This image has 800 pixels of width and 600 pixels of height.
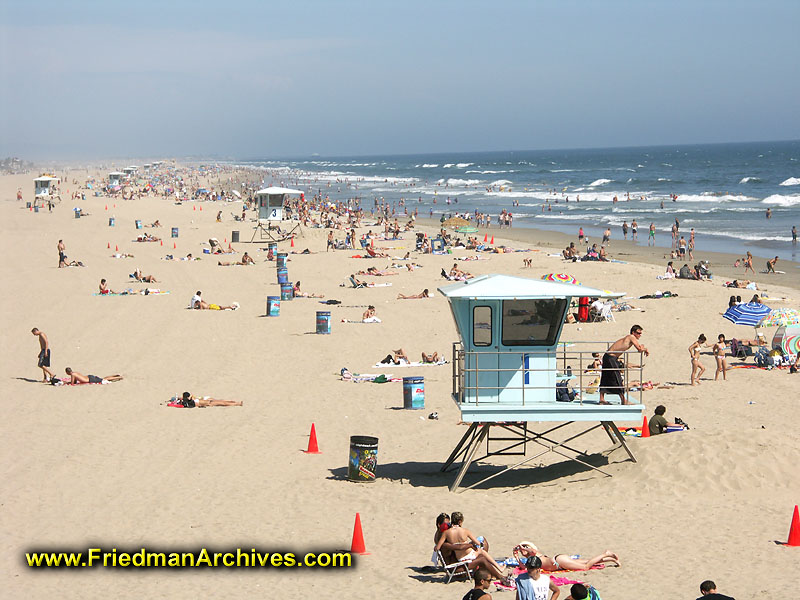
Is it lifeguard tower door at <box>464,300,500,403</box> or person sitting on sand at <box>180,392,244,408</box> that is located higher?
lifeguard tower door at <box>464,300,500,403</box>

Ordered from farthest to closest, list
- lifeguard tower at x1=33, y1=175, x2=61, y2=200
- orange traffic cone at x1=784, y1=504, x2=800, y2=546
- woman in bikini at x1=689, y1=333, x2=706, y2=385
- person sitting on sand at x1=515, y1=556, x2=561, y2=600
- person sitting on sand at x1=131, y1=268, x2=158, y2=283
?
lifeguard tower at x1=33, y1=175, x2=61, y2=200
person sitting on sand at x1=131, y1=268, x2=158, y2=283
woman in bikini at x1=689, y1=333, x2=706, y2=385
orange traffic cone at x1=784, y1=504, x2=800, y2=546
person sitting on sand at x1=515, y1=556, x2=561, y2=600

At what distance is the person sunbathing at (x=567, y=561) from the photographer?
936 cm

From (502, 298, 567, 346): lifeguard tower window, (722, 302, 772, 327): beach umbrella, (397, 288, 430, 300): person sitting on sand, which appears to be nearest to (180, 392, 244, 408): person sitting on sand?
(502, 298, 567, 346): lifeguard tower window

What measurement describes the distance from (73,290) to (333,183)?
90.1 metres

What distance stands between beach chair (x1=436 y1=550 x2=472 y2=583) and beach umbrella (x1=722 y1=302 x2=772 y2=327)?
12.7 metres

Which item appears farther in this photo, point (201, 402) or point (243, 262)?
point (243, 262)

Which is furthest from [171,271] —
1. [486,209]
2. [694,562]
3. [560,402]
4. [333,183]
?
[333,183]

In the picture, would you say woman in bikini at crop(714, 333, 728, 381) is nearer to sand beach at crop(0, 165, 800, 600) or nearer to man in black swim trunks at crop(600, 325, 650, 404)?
sand beach at crop(0, 165, 800, 600)

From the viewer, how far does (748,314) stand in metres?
20.5

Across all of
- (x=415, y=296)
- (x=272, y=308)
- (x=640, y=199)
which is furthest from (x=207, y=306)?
(x=640, y=199)

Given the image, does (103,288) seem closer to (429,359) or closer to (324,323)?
(324,323)

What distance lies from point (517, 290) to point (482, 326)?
660 mm

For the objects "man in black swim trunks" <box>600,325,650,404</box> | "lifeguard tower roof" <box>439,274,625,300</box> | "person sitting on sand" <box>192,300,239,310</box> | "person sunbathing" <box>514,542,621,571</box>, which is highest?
"lifeguard tower roof" <box>439,274,625,300</box>

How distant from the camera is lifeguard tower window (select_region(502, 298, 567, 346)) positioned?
12.2m
